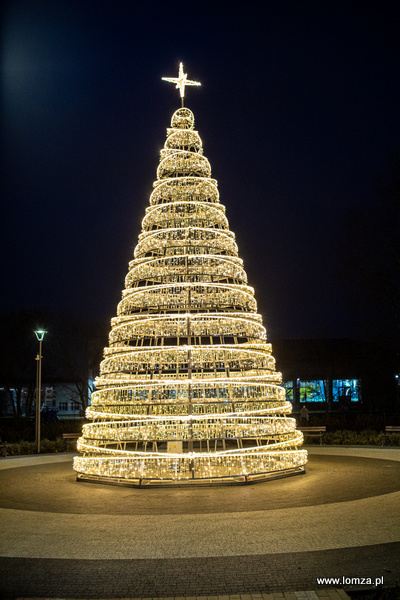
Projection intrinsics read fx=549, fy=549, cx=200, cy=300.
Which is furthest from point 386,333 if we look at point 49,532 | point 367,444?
point 49,532

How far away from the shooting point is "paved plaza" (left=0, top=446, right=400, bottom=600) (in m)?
6.34

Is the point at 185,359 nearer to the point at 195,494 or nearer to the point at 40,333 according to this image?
the point at 195,494

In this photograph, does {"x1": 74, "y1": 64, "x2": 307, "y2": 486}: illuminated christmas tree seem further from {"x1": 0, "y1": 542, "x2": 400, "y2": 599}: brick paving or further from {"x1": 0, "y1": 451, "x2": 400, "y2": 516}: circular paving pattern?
{"x1": 0, "y1": 542, "x2": 400, "y2": 599}: brick paving

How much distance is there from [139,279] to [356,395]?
144ft

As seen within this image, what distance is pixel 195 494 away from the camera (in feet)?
39.2

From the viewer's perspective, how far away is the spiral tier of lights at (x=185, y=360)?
529 inches

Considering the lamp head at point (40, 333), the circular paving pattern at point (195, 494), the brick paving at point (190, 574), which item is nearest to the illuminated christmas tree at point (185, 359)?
the circular paving pattern at point (195, 494)

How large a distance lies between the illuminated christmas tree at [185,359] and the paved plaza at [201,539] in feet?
2.79

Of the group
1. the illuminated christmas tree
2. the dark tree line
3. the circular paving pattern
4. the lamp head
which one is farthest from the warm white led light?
the dark tree line

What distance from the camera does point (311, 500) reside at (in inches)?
431

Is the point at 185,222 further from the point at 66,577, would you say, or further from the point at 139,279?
the point at 66,577

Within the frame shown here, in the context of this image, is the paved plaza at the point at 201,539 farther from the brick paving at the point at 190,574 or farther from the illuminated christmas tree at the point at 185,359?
the illuminated christmas tree at the point at 185,359

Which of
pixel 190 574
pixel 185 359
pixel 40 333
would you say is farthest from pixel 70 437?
pixel 190 574

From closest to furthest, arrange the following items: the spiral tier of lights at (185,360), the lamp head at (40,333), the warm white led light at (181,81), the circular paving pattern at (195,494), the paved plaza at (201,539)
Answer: the paved plaza at (201,539) < the circular paving pattern at (195,494) < the spiral tier of lights at (185,360) < the warm white led light at (181,81) < the lamp head at (40,333)
